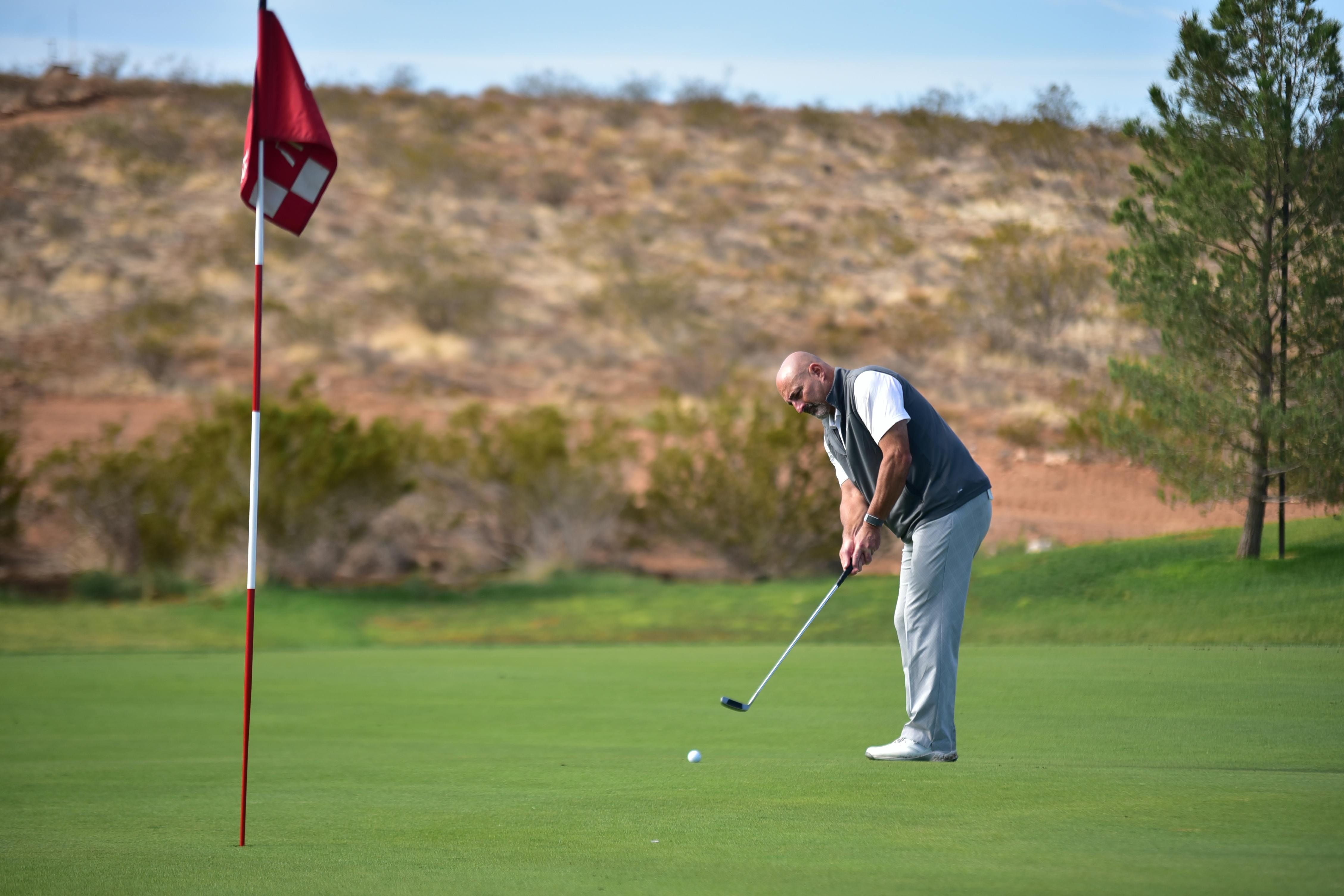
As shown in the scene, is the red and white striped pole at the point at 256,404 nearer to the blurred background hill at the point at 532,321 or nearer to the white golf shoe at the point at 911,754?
the white golf shoe at the point at 911,754

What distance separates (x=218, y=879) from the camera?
4.32m

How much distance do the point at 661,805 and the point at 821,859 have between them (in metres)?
1.25

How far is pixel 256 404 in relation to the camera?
211 inches

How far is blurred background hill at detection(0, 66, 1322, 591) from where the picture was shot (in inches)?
882

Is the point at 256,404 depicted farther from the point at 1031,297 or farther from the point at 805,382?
the point at 1031,297

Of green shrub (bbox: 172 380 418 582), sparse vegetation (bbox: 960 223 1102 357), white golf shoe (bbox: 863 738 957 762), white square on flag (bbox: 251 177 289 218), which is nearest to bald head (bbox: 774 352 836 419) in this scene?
white golf shoe (bbox: 863 738 957 762)

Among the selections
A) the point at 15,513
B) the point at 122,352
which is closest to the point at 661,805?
the point at 15,513

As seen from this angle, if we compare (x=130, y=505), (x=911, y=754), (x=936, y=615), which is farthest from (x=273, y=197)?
(x=130, y=505)

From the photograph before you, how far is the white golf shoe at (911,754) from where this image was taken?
21.1ft

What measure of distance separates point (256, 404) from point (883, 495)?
2756mm

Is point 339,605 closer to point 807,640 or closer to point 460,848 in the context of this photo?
point 807,640

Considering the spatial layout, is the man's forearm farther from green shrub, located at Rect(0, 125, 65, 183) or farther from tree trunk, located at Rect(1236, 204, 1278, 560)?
green shrub, located at Rect(0, 125, 65, 183)

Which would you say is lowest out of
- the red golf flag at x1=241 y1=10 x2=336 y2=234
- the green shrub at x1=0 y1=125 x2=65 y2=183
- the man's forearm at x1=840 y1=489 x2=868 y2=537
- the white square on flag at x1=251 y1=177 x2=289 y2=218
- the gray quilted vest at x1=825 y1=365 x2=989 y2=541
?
the man's forearm at x1=840 y1=489 x2=868 y2=537

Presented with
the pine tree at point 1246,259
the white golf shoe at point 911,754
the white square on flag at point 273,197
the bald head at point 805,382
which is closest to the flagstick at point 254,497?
the white square on flag at point 273,197
